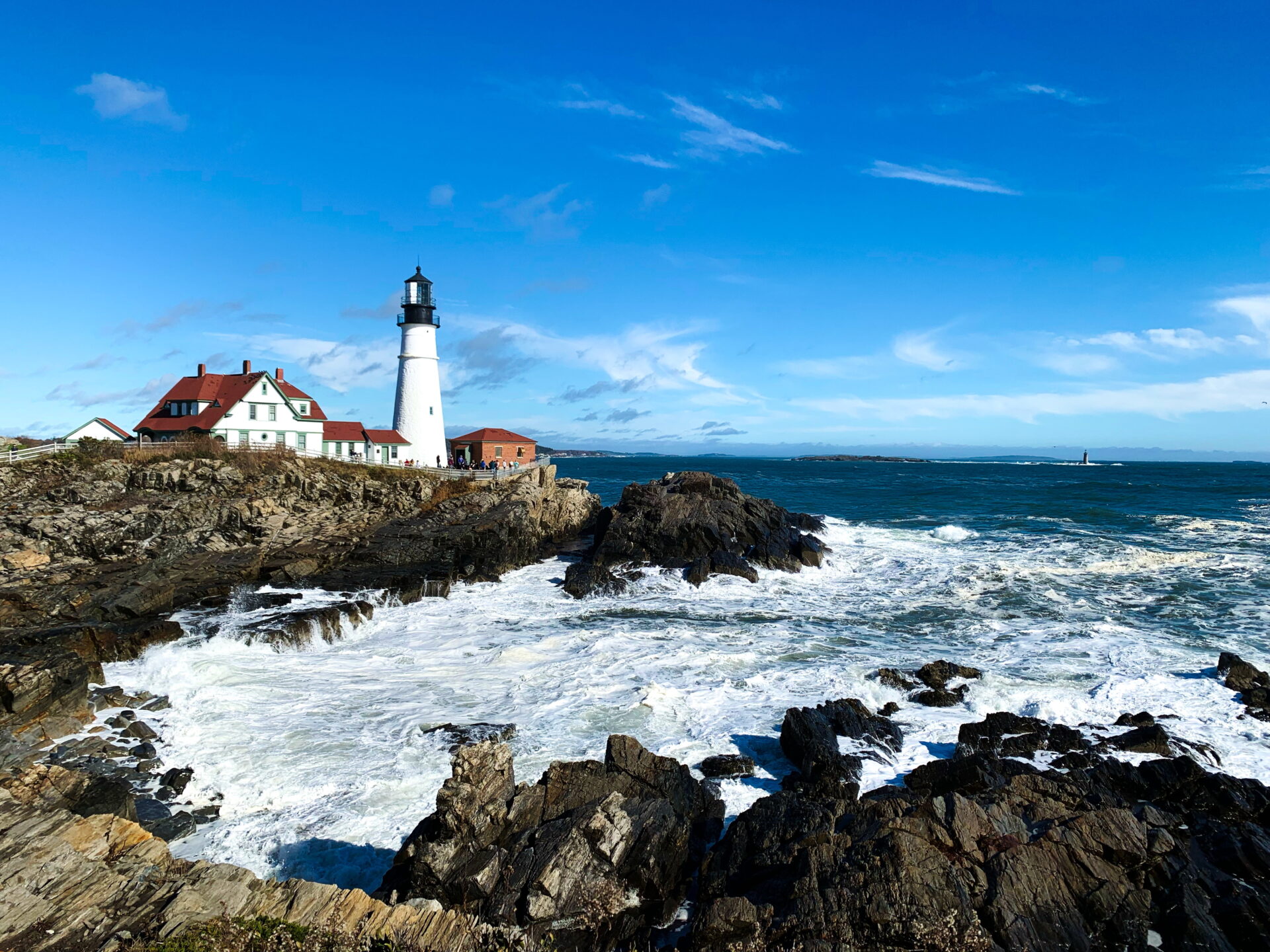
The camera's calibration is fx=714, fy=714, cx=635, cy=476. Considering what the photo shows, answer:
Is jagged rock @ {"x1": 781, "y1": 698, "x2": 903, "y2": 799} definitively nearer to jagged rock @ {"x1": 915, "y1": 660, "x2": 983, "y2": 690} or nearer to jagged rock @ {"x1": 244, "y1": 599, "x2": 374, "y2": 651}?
jagged rock @ {"x1": 915, "y1": 660, "x2": 983, "y2": 690}

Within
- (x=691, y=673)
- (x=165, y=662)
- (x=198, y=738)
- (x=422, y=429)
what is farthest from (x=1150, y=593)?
(x=422, y=429)

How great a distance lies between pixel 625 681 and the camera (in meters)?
17.1

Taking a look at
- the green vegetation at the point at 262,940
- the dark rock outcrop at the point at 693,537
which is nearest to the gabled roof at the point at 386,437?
the dark rock outcrop at the point at 693,537

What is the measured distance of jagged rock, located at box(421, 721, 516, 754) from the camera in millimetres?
13703

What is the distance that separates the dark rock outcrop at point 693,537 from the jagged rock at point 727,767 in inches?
575

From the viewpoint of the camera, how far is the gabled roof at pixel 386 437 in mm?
43375

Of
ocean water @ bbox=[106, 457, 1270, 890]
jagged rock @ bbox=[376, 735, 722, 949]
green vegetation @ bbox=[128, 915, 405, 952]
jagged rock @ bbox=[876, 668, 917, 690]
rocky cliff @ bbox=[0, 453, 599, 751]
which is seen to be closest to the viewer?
green vegetation @ bbox=[128, 915, 405, 952]

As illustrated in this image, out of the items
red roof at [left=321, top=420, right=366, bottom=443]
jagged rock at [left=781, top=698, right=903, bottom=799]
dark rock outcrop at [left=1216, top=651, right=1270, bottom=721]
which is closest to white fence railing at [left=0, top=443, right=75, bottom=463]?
red roof at [left=321, top=420, right=366, bottom=443]

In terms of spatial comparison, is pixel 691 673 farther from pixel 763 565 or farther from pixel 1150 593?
pixel 1150 593

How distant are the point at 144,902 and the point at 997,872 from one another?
9541 millimetres

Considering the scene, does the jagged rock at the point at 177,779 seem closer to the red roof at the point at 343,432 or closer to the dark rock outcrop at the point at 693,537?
the dark rock outcrop at the point at 693,537

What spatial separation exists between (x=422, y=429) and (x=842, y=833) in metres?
39.3

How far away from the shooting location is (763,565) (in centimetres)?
3119

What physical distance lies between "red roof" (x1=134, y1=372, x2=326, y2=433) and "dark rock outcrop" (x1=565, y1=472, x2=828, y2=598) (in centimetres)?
2122
